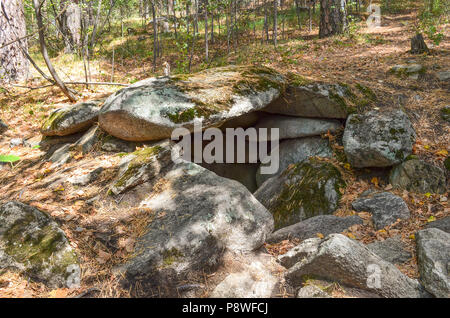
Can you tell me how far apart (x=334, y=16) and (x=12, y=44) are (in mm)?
9982

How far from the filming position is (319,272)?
247 cm

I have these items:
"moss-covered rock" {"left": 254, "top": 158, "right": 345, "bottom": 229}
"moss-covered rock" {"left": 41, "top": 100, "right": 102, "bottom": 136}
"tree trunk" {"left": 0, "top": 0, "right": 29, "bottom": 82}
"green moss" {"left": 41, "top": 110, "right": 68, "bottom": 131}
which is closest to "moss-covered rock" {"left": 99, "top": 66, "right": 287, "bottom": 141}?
"moss-covered rock" {"left": 41, "top": 100, "right": 102, "bottom": 136}

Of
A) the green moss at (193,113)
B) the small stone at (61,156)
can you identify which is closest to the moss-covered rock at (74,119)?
the small stone at (61,156)

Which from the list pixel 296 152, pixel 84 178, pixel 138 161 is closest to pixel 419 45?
pixel 296 152

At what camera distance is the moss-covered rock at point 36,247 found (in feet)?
7.95

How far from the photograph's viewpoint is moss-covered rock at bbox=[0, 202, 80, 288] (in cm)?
242

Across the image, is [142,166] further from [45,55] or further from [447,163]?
[447,163]

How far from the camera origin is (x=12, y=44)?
24.5 feet

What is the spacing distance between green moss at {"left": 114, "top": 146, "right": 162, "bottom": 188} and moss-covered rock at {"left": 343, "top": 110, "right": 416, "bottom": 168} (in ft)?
9.07

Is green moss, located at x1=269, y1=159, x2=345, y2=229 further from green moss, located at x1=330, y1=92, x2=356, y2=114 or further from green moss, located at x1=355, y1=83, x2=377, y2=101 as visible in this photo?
green moss, located at x1=355, y1=83, x2=377, y2=101

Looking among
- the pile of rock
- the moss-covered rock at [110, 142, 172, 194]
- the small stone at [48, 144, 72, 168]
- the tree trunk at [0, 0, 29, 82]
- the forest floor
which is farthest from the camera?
the tree trunk at [0, 0, 29, 82]

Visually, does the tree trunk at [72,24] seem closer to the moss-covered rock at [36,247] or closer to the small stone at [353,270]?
the moss-covered rock at [36,247]
